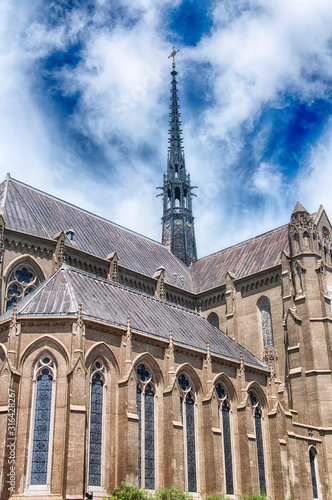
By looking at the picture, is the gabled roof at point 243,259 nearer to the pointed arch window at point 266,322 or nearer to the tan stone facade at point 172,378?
the tan stone facade at point 172,378

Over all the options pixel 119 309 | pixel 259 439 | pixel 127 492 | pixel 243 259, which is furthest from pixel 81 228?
pixel 127 492

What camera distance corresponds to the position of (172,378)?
33.1 metres

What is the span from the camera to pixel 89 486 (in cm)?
2795

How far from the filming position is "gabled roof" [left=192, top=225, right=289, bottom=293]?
174 ft

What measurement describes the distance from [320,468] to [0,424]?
23.9 metres

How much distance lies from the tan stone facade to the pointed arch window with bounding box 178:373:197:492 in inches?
3.2

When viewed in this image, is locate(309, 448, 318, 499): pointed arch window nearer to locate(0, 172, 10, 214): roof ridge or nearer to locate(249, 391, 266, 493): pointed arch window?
locate(249, 391, 266, 493): pointed arch window

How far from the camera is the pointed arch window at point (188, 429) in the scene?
33000 mm

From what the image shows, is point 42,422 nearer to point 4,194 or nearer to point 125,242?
point 4,194

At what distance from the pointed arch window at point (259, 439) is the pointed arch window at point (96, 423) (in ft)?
39.9

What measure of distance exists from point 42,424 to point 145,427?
5.98 metres

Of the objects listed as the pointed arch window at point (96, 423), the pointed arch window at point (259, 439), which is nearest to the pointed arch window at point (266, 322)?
the pointed arch window at point (259, 439)

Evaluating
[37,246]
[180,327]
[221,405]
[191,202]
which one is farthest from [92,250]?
[191,202]

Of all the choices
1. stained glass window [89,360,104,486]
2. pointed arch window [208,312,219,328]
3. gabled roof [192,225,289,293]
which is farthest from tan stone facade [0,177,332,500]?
gabled roof [192,225,289,293]
